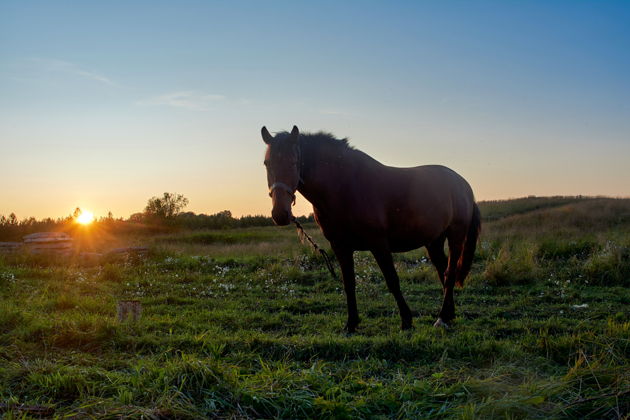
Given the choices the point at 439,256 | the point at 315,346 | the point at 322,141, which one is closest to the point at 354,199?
the point at 322,141

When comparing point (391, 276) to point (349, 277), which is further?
point (349, 277)

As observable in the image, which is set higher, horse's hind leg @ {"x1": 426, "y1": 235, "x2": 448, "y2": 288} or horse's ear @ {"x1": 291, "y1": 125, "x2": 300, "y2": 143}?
horse's ear @ {"x1": 291, "y1": 125, "x2": 300, "y2": 143}

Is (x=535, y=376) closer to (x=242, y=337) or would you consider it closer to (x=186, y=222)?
(x=242, y=337)

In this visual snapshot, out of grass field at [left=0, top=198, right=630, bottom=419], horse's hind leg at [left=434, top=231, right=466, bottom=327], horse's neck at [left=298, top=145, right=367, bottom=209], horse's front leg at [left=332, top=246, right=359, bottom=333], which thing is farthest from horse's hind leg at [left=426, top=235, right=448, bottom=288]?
horse's neck at [left=298, top=145, right=367, bottom=209]

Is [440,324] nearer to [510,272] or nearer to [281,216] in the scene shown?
[281,216]

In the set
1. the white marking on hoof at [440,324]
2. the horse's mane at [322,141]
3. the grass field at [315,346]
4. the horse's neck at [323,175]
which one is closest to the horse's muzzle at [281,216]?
the horse's neck at [323,175]

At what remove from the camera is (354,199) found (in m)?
6.26

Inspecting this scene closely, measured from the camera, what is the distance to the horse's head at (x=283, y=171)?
18.5 ft

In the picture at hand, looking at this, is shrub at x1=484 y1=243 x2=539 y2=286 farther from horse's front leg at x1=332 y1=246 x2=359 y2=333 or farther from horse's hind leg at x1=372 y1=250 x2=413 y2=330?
horse's front leg at x1=332 y1=246 x2=359 y2=333

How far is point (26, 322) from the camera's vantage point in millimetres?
6258

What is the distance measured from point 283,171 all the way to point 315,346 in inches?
77.0

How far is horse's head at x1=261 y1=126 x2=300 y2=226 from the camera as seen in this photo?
5.64 meters

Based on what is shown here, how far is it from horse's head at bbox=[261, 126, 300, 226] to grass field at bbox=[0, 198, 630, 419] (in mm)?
1440

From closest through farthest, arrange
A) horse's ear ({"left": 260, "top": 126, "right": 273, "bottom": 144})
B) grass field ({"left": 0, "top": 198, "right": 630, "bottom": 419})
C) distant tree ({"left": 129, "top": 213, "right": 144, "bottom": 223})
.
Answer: grass field ({"left": 0, "top": 198, "right": 630, "bottom": 419}) < horse's ear ({"left": 260, "top": 126, "right": 273, "bottom": 144}) < distant tree ({"left": 129, "top": 213, "right": 144, "bottom": 223})
